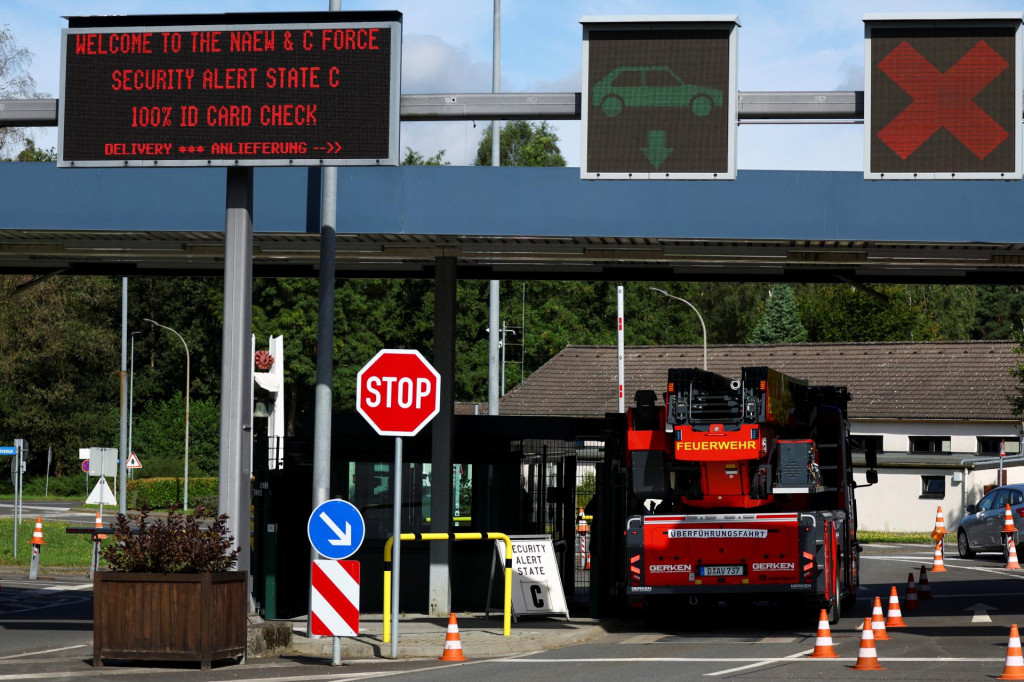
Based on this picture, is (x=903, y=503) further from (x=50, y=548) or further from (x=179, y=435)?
(x=179, y=435)

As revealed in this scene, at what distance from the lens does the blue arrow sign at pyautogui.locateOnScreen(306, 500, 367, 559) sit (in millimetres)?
14297

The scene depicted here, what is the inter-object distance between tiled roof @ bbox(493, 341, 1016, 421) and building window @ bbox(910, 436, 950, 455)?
2.61ft

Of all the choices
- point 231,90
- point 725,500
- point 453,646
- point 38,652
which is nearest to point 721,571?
point 725,500

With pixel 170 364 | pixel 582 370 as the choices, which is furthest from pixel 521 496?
pixel 170 364

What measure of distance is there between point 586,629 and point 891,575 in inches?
501

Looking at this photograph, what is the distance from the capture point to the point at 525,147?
269 ft

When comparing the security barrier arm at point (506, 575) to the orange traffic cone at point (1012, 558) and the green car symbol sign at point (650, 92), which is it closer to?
the green car symbol sign at point (650, 92)

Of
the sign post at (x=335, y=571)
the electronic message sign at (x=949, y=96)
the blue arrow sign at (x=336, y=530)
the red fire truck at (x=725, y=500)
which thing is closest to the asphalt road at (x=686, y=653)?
the sign post at (x=335, y=571)

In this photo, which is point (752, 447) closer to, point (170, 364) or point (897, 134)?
point (897, 134)

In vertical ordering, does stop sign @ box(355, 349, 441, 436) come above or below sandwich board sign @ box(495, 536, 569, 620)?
above

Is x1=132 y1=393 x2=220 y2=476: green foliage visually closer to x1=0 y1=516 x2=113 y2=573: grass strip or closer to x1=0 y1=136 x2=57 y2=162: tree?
x1=0 y1=136 x2=57 y2=162: tree

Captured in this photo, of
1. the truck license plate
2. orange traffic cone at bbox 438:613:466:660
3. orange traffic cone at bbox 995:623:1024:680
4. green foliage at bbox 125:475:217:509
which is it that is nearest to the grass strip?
the truck license plate

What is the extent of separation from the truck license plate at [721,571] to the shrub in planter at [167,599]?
19.5 feet

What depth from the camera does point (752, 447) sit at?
17.3m
